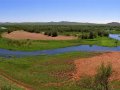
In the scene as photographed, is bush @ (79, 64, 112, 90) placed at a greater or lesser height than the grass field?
greater

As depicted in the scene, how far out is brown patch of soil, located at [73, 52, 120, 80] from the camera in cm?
4906

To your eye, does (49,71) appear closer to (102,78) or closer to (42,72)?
(42,72)

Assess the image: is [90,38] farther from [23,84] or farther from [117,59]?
[23,84]

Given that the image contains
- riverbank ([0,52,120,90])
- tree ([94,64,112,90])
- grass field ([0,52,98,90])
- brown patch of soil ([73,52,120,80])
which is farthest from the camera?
brown patch of soil ([73,52,120,80])

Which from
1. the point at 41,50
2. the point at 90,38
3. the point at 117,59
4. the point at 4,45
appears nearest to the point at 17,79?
the point at 117,59

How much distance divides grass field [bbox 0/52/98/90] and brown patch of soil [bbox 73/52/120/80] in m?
1.50

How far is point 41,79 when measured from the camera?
48.2m

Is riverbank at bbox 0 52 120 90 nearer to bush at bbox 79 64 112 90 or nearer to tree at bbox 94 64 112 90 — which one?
bush at bbox 79 64 112 90

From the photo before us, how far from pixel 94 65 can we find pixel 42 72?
414 inches

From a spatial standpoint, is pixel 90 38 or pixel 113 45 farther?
pixel 90 38

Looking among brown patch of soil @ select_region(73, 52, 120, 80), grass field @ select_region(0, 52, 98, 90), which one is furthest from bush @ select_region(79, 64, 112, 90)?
brown patch of soil @ select_region(73, 52, 120, 80)

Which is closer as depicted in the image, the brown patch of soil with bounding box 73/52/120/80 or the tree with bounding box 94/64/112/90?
the tree with bounding box 94/64/112/90

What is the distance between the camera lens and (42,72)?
2085 inches

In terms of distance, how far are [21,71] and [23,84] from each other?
8.77 meters
